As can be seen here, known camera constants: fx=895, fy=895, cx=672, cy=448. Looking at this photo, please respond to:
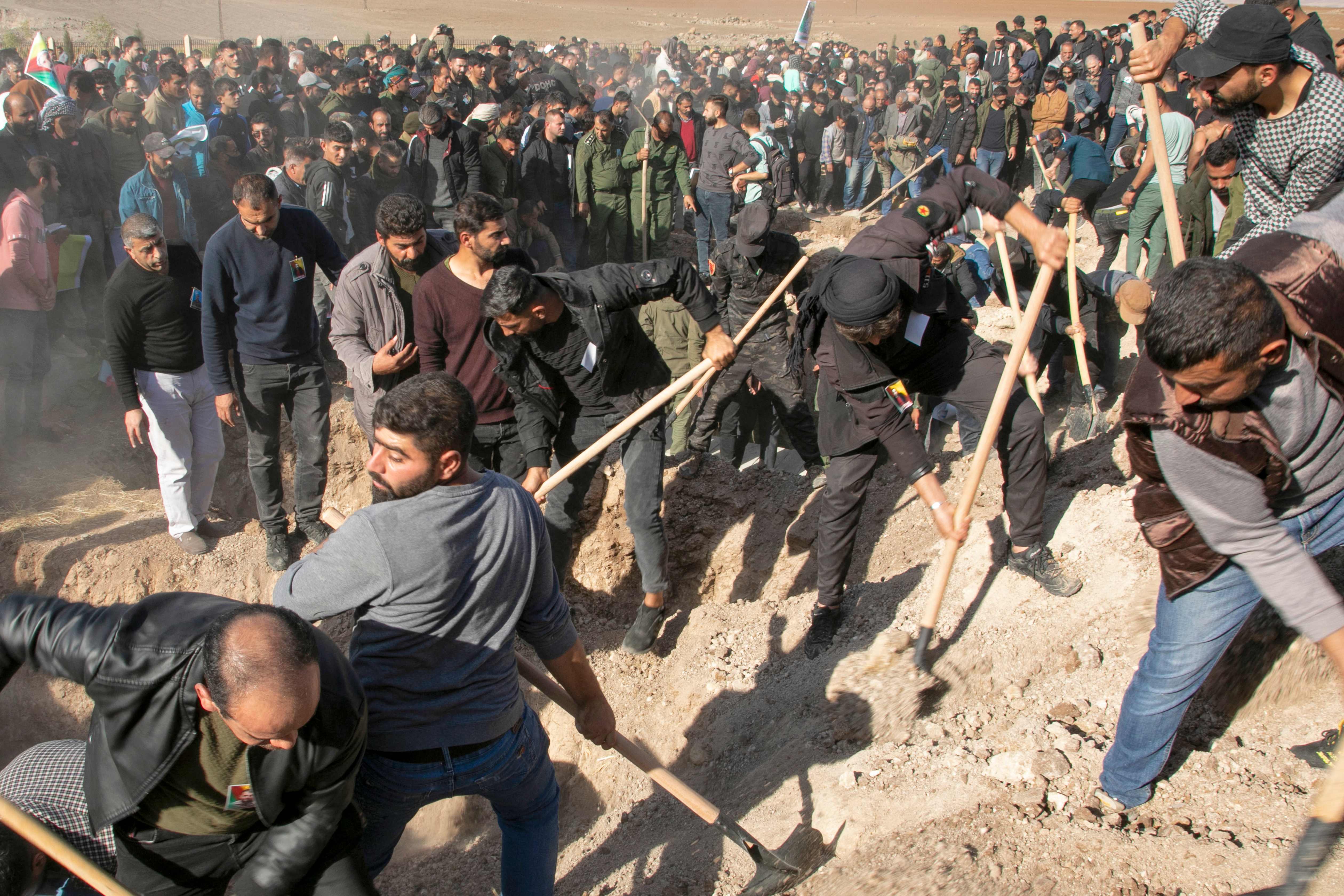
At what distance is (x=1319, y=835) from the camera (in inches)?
79.0

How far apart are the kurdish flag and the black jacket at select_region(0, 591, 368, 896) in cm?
974

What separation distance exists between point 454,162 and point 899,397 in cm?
561

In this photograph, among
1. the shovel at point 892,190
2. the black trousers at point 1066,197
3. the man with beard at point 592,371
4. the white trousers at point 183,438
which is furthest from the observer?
the shovel at point 892,190

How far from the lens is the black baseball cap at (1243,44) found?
2939 mm

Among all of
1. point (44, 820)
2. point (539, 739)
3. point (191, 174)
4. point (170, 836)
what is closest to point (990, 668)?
point (539, 739)

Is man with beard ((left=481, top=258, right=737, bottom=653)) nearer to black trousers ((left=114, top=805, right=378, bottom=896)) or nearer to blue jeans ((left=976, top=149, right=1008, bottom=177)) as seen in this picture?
black trousers ((left=114, top=805, right=378, bottom=896))

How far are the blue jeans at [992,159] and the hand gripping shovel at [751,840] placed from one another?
405 inches

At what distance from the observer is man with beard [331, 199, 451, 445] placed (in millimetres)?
4430

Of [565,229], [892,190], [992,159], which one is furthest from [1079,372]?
[892,190]

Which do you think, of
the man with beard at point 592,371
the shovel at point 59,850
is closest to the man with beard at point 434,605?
the shovel at point 59,850

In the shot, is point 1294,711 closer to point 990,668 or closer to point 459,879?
point 990,668

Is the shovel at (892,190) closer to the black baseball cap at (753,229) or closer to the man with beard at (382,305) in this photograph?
the black baseball cap at (753,229)

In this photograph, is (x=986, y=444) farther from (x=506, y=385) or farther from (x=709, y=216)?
(x=709, y=216)

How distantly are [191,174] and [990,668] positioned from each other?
7.01 metres
